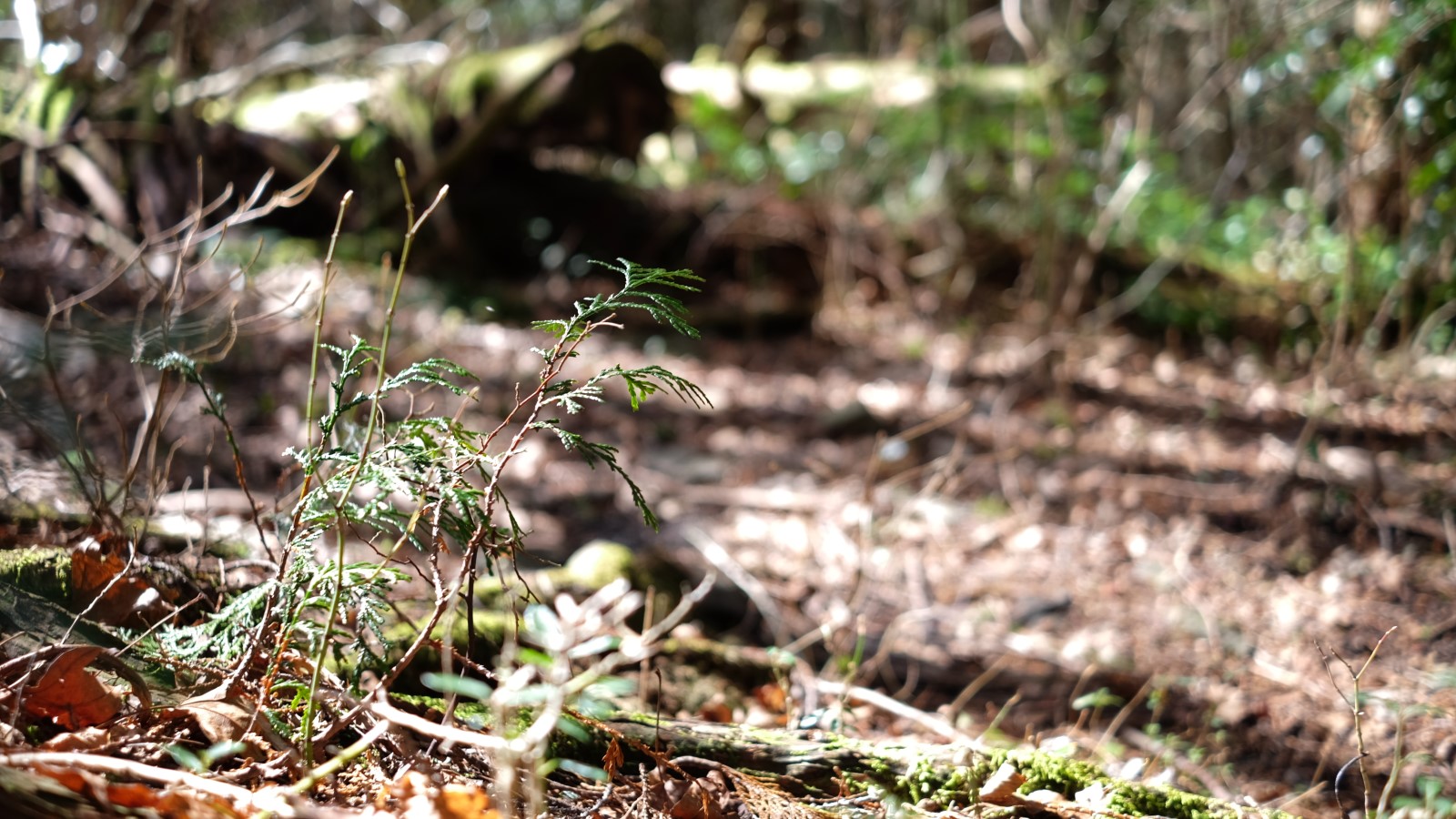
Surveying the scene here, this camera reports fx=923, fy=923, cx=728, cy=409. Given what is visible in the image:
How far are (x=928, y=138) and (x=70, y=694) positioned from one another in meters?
8.72

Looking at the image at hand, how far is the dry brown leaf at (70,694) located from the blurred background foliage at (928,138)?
3.95 meters

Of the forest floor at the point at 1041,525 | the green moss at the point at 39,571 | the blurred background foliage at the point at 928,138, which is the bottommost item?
the forest floor at the point at 1041,525

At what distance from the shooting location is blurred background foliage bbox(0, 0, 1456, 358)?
493cm

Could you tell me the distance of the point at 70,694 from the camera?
1.33m

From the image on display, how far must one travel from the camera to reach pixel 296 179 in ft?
23.1

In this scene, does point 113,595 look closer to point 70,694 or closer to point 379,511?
point 70,694

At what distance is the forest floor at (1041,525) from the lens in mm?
2955

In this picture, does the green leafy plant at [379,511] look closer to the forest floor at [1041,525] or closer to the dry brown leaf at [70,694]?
the dry brown leaf at [70,694]

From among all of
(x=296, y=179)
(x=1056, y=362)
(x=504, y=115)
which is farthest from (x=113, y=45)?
(x=1056, y=362)

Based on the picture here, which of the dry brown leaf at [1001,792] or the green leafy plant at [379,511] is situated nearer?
the green leafy plant at [379,511]

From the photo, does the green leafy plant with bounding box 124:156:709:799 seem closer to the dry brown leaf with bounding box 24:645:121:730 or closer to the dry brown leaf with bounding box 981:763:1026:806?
the dry brown leaf with bounding box 24:645:121:730

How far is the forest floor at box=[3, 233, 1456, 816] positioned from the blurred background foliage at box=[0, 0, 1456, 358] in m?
0.74

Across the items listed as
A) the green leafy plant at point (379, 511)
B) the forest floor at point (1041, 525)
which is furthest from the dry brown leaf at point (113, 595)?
the forest floor at point (1041, 525)

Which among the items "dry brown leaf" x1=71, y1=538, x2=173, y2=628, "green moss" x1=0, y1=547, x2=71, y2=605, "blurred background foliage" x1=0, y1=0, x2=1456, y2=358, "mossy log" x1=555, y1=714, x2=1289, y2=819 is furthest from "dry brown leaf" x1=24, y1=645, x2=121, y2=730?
"blurred background foliage" x1=0, y1=0, x2=1456, y2=358
